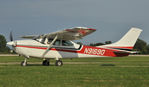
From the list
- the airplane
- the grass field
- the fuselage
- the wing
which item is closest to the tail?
the airplane

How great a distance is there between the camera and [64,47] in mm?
21109

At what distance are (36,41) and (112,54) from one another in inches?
264

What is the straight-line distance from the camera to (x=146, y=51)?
9644 cm

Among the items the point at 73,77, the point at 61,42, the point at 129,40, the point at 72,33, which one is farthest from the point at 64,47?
the point at 73,77

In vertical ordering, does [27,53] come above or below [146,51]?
above

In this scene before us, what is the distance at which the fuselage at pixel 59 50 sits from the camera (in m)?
19.9

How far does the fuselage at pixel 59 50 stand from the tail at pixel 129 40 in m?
0.64

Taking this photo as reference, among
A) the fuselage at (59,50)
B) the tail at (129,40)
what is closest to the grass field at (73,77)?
the fuselage at (59,50)

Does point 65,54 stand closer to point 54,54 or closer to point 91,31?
point 54,54

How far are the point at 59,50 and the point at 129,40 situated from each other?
6.03 meters

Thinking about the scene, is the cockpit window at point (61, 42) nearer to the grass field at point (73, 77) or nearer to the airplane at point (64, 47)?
the airplane at point (64, 47)

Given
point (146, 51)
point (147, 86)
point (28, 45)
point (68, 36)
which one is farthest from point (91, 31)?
point (146, 51)

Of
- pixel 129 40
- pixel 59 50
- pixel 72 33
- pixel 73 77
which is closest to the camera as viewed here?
pixel 73 77

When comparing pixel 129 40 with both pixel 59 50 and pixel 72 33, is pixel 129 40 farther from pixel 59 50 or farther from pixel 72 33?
pixel 59 50
